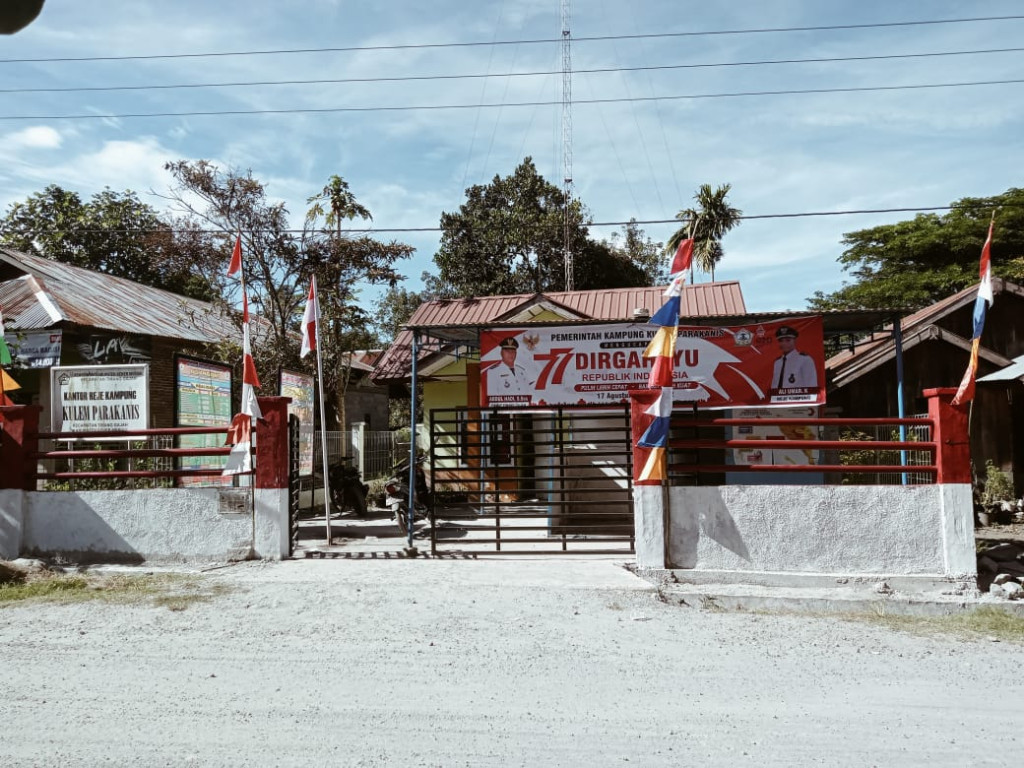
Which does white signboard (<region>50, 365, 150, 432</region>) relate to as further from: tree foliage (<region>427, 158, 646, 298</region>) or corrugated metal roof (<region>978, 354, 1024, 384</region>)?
tree foliage (<region>427, 158, 646, 298</region>)

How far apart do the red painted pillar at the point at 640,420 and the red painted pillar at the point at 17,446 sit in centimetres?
732

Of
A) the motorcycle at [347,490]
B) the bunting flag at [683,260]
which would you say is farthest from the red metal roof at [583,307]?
the bunting flag at [683,260]

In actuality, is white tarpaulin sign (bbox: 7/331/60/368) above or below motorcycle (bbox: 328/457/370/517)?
above

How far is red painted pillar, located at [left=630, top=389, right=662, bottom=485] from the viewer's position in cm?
866

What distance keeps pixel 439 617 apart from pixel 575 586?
5.44ft

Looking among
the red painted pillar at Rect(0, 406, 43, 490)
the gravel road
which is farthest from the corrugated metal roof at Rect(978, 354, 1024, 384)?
the red painted pillar at Rect(0, 406, 43, 490)

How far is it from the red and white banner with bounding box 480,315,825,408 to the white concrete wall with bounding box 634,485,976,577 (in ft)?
8.32

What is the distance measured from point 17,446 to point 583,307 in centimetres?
1343

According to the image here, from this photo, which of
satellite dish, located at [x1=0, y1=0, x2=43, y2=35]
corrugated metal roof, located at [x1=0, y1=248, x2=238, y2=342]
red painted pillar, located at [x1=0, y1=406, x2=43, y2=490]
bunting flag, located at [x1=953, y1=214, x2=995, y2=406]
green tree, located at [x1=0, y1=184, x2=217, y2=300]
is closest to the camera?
satellite dish, located at [x1=0, y1=0, x2=43, y2=35]

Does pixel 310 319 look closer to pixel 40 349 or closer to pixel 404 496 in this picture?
pixel 404 496

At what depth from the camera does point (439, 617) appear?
7.24m

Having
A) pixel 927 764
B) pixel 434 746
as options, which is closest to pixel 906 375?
pixel 927 764

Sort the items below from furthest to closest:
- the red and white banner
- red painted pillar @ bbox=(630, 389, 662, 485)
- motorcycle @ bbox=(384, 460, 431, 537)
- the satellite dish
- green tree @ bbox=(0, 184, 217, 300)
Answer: green tree @ bbox=(0, 184, 217, 300), motorcycle @ bbox=(384, 460, 431, 537), the red and white banner, red painted pillar @ bbox=(630, 389, 662, 485), the satellite dish

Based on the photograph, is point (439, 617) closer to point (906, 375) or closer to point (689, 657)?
point (689, 657)
